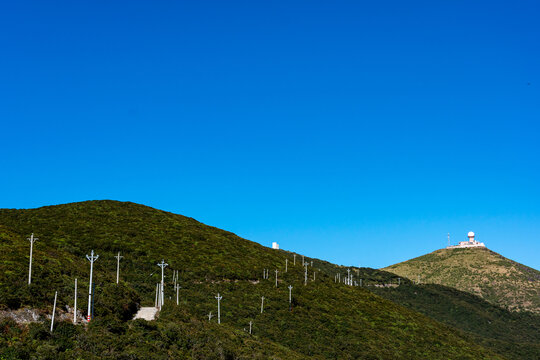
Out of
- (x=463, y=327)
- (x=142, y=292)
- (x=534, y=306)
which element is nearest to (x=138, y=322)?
(x=142, y=292)

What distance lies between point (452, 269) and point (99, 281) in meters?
161

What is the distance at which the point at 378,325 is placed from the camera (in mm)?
66938

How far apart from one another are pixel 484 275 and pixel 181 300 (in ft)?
455

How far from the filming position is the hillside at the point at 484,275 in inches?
5886

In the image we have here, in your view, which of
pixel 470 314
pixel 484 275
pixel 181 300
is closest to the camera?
pixel 181 300

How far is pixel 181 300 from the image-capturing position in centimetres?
5700

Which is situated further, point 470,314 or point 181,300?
point 470,314

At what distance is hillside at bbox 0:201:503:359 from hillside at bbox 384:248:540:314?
274 ft

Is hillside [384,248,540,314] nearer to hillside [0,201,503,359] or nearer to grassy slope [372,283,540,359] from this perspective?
grassy slope [372,283,540,359]

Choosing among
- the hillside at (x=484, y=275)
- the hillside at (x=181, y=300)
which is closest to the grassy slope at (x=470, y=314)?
the hillside at (x=484, y=275)

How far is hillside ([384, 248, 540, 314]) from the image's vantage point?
490 ft

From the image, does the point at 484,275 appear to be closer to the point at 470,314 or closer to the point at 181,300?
the point at 470,314

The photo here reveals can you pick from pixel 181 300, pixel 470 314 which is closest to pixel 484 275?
pixel 470 314

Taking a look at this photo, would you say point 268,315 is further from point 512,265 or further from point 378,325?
point 512,265
